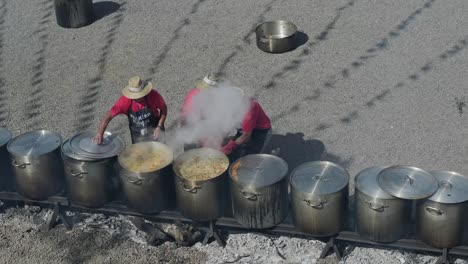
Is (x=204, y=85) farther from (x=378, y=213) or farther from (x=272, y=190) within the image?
(x=378, y=213)

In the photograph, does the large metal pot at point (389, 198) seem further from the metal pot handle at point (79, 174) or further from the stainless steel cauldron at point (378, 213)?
the metal pot handle at point (79, 174)

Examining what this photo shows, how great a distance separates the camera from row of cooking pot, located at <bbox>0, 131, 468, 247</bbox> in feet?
25.2

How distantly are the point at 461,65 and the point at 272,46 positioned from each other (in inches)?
130

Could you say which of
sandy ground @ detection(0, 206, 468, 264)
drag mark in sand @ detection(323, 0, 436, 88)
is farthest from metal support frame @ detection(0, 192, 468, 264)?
drag mark in sand @ detection(323, 0, 436, 88)

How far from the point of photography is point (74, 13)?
557 inches

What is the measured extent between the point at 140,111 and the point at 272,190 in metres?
2.27

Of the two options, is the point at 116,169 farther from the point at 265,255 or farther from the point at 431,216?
the point at 431,216

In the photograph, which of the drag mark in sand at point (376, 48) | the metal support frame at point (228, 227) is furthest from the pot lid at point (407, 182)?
the drag mark in sand at point (376, 48)

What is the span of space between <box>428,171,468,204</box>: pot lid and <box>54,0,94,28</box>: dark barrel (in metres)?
8.71

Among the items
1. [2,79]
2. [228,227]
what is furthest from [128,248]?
[2,79]

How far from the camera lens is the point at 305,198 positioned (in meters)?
7.87

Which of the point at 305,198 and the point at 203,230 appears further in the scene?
the point at 203,230

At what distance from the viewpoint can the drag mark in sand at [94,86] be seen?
11.3 m

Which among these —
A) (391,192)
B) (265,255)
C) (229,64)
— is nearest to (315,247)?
(265,255)
